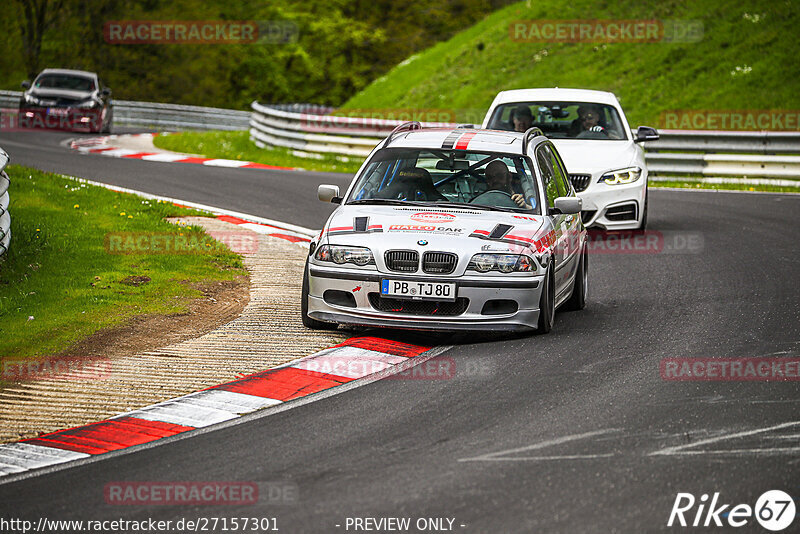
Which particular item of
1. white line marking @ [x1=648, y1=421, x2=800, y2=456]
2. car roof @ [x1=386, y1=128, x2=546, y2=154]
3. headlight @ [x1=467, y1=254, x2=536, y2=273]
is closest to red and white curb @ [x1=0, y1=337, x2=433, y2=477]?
headlight @ [x1=467, y1=254, x2=536, y2=273]

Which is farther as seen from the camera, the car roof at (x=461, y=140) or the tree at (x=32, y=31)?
the tree at (x=32, y=31)

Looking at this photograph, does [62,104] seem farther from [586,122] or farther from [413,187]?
[413,187]

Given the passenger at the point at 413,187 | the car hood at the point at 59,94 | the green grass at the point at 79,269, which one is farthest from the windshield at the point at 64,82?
the passenger at the point at 413,187

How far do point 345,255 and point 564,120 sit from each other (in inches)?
287

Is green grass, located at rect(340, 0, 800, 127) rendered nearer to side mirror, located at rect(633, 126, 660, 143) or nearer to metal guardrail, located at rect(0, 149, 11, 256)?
side mirror, located at rect(633, 126, 660, 143)

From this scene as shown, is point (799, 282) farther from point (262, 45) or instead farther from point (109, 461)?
point (262, 45)

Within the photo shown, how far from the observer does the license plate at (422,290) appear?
8602 mm

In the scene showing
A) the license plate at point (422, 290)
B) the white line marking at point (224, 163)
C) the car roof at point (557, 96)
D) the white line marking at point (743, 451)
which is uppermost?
the car roof at point (557, 96)

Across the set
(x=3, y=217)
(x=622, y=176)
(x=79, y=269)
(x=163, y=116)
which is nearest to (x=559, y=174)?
(x=622, y=176)

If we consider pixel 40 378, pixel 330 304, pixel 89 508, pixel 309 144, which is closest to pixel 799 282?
pixel 330 304

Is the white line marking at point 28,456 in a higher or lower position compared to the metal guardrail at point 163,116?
higher

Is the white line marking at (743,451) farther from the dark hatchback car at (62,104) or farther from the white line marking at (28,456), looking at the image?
the dark hatchback car at (62,104)

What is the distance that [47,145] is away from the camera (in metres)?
25.5

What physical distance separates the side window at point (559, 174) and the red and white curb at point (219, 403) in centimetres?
272
